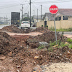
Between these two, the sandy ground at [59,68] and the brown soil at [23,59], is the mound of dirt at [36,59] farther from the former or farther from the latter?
the sandy ground at [59,68]

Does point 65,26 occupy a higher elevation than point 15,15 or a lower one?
lower

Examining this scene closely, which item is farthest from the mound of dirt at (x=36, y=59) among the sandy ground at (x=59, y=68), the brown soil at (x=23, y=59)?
the sandy ground at (x=59, y=68)

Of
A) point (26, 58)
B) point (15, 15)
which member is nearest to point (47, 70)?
point (26, 58)

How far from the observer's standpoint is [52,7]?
24.3 feet

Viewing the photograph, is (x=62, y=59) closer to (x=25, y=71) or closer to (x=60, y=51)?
(x=60, y=51)

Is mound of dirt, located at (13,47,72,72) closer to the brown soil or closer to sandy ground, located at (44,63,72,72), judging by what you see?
the brown soil

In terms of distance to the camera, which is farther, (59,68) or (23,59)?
(23,59)

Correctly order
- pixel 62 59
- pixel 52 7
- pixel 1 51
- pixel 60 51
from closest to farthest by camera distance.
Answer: pixel 62 59
pixel 1 51
pixel 60 51
pixel 52 7

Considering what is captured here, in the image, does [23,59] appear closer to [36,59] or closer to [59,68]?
[36,59]

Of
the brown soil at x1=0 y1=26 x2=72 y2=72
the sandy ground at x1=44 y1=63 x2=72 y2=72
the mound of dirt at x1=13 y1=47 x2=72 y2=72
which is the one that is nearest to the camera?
the sandy ground at x1=44 y1=63 x2=72 y2=72

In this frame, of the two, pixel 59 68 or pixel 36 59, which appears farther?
pixel 36 59

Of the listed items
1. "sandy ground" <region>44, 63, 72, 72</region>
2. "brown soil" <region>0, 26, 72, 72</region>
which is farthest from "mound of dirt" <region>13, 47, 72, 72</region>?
"sandy ground" <region>44, 63, 72, 72</region>

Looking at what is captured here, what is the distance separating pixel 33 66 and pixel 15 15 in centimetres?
2697

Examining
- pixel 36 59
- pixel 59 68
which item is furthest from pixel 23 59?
pixel 59 68
